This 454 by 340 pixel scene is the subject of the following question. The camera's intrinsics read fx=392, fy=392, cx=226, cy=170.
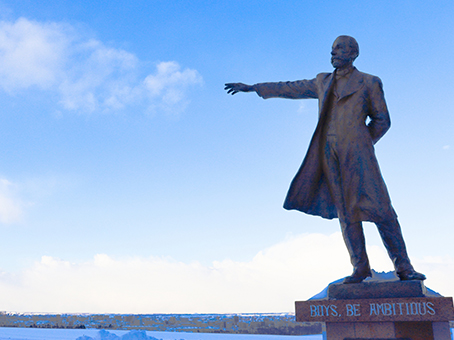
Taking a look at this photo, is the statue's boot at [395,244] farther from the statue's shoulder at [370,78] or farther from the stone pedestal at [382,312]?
the statue's shoulder at [370,78]

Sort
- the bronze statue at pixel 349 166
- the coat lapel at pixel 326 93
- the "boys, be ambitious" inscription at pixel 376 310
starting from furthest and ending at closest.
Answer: the coat lapel at pixel 326 93 < the bronze statue at pixel 349 166 < the "boys, be ambitious" inscription at pixel 376 310

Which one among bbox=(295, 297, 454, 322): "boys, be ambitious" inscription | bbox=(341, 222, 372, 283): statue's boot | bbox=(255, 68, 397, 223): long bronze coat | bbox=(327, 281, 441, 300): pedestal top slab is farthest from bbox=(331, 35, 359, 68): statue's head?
bbox=(295, 297, 454, 322): "boys, be ambitious" inscription

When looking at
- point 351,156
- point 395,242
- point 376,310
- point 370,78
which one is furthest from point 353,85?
point 376,310

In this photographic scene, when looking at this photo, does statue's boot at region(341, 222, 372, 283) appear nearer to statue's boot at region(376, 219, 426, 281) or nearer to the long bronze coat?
the long bronze coat

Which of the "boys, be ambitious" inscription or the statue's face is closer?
the "boys, be ambitious" inscription

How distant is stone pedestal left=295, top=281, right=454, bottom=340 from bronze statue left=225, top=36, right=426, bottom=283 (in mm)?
253

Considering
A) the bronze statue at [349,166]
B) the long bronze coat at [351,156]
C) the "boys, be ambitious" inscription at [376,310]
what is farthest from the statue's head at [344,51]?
the "boys, be ambitious" inscription at [376,310]

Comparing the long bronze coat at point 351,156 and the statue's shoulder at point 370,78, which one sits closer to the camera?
the long bronze coat at point 351,156

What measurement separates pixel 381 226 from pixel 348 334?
1441 mm

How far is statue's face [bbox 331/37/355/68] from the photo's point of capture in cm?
575

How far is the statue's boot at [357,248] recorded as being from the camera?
5270mm

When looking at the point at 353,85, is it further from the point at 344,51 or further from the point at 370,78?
the point at 344,51

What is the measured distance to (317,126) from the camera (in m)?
5.82

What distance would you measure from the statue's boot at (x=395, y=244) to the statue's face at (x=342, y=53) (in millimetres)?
2387
